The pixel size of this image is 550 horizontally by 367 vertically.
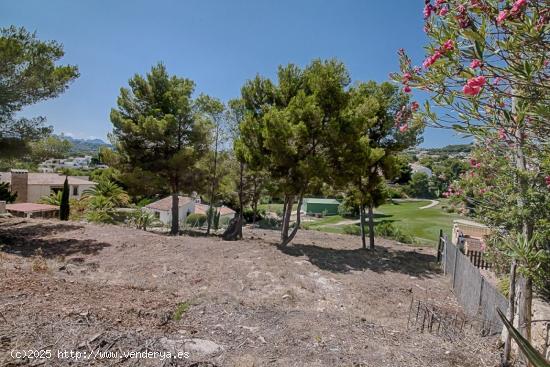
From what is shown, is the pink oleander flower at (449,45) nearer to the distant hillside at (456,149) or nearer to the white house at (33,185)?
the distant hillside at (456,149)

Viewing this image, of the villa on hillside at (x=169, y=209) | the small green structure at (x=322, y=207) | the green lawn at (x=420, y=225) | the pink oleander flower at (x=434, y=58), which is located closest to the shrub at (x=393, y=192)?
the green lawn at (x=420, y=225)

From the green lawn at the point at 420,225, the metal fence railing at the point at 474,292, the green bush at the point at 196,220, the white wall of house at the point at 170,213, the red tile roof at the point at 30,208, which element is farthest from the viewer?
the white wall of house at the point at 170,213

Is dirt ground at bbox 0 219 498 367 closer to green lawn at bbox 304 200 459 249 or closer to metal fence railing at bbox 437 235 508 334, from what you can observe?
metal fence railing at bbox 437 235 508 334

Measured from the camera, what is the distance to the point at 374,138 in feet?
41.7

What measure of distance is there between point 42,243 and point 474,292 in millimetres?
11687

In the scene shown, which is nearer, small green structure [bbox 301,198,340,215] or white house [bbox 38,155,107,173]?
small green structure [bbox 301,198,340,215]

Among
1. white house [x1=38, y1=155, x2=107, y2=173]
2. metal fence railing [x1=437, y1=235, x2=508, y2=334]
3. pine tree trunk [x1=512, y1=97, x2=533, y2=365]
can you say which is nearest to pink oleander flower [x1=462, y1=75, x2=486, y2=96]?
pine tree trunk [x1=512, y1=97, x2=533, y2=365]

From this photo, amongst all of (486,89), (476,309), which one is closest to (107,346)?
(486,89)

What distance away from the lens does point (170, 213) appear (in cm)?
2686

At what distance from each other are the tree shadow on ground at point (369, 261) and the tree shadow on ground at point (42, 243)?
5988 millimetres

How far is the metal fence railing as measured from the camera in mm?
5434

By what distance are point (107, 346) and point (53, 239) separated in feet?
28.8

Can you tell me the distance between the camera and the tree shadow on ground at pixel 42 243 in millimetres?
8953

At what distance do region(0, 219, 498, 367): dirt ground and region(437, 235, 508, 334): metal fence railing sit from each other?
36 centimetres
